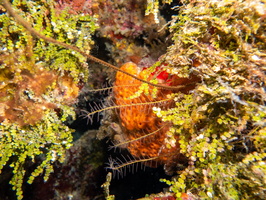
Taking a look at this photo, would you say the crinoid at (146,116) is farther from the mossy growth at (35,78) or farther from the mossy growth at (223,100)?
the mossy growth at (35,78)

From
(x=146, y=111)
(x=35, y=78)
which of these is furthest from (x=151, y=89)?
(x=35, y=78)

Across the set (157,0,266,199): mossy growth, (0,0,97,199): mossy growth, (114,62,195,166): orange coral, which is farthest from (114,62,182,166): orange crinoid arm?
(0,0,97,199): mossy growth

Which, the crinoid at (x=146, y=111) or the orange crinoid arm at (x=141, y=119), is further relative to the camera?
the orange crinoid arm at (x=141, y=119)

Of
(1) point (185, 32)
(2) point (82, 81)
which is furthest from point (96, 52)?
(1) point (185, 32)

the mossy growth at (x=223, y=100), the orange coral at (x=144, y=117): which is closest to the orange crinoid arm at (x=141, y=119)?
the orange coral at (x=144, y=117)

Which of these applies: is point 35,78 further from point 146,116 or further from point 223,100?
point 223,100

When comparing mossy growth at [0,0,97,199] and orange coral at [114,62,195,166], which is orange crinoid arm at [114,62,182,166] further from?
mossy growth at [0,0,97,199]
